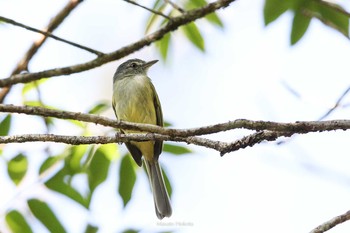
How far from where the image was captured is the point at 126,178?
351 cm

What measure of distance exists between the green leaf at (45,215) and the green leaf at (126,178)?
37 centimetres

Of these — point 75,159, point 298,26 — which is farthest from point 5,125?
point 298,26

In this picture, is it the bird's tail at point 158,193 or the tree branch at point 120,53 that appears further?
the bird's tail at point 158,193

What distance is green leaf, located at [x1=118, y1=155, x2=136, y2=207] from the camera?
335 cm

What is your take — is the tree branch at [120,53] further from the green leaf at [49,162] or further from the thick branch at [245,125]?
the green leaf at [49,162]

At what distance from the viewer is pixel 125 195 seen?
11.0ft

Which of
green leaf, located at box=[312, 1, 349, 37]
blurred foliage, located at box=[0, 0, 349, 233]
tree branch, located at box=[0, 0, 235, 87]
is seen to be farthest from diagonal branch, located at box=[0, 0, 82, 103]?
green leaf, located at box=[312, 1, 349, 37]

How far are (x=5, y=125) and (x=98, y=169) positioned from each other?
1.87 feet

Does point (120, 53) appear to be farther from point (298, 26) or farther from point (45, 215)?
point (45, 215)

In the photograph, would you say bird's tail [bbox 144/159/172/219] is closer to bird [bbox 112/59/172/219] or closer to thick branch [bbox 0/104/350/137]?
bird [bbox 112/59/172/219]

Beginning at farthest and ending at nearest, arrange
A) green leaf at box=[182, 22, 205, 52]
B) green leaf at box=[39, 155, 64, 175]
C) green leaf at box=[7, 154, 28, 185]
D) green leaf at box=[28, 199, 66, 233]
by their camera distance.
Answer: green leaf at box=[182, 22, 205, 52] → green leaf at box=[39, 155, 64, 175] → green leaf at box=[7, 154, 28, 185] → green leaf at box=[28, 199, 66, 233]

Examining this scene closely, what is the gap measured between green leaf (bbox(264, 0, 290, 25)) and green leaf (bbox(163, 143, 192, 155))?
47.9 inches

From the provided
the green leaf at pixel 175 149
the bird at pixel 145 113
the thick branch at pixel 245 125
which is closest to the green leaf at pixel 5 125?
the thick branch at pixel 245 125

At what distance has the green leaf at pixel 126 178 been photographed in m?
3.35
